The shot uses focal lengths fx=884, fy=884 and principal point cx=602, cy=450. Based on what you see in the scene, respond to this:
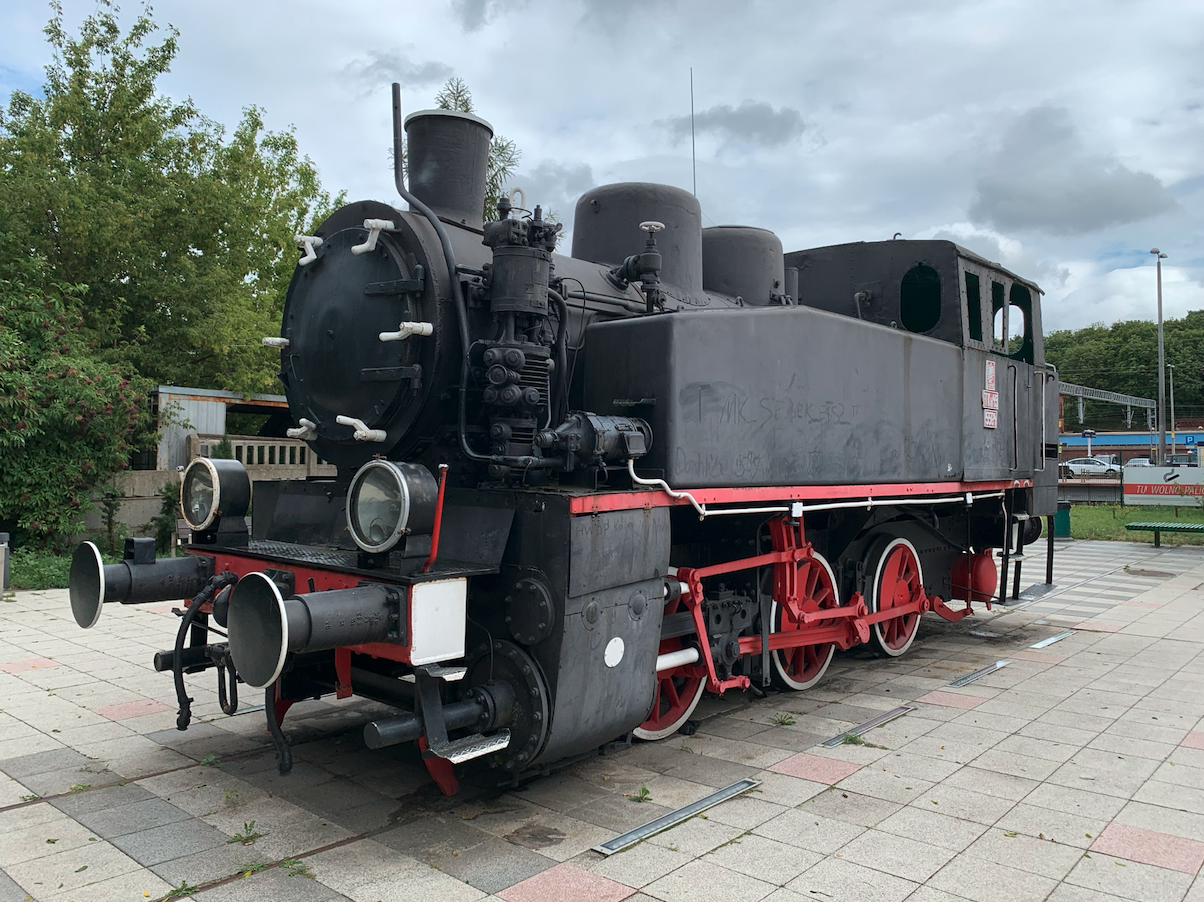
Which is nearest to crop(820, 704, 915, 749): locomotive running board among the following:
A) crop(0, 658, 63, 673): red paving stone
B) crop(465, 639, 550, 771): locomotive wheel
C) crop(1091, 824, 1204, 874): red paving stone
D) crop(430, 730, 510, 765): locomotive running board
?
crop(1091, 824, 1204, 874): red paving stone

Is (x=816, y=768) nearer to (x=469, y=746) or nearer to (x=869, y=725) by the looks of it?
(x=869, y=725)

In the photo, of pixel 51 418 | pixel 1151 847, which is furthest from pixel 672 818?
pixel 51 418

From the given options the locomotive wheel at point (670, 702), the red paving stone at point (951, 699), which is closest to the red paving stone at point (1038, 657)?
the red paving stone at point (951, 699)

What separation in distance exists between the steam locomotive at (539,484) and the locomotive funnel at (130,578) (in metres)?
0.02

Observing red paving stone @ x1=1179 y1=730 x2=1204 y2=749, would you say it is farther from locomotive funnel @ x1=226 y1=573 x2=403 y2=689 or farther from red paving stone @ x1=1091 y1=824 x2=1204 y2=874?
locomotive funnel @ x1=226 y1=573 x2=403 y2=689

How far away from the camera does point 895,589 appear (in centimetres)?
679

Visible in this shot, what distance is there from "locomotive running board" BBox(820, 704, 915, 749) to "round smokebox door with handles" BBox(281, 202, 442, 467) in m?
2.86

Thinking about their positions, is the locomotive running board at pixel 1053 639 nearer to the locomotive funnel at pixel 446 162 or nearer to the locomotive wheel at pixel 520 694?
the locomotive wheel at pixel 520 694

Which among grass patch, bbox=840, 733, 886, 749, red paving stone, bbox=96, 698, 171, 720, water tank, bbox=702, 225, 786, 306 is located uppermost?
water tank, bbox=702, 225, 786, 306

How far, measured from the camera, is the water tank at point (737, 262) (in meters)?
6.23

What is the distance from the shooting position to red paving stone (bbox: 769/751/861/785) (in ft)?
14.1

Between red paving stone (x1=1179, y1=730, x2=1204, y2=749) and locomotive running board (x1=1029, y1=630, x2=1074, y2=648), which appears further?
locomotive running board (x1=1029, y1=630, x2=1074, y2=648)

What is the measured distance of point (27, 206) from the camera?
12.5 metres

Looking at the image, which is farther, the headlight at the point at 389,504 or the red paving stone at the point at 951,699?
the red paving stone at the point at 951,699
